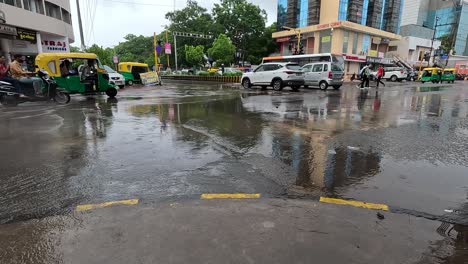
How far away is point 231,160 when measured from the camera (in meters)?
5.03

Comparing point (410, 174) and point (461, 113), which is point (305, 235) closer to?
point (410, 174)

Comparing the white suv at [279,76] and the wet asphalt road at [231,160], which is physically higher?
the white suv at [279,76]

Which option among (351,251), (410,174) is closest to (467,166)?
(410,174)

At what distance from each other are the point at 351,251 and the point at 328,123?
604 centimetres

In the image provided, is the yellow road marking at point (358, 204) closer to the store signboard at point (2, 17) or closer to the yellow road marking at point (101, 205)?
the yellow road marking at point (101, 205)

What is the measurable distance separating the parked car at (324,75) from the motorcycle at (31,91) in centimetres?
1534

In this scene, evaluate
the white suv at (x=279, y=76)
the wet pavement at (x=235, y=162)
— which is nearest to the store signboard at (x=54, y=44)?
the white suv at (x=279, y=76)

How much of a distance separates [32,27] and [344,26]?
3763 cm

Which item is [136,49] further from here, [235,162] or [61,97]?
[235,162]

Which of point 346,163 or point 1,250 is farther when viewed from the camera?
point 346,163

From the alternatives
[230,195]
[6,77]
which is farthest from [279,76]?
[230,195]

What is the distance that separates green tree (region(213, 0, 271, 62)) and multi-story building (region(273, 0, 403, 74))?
4384mm

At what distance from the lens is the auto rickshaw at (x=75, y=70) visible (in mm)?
13328

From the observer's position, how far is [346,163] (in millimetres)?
4957
